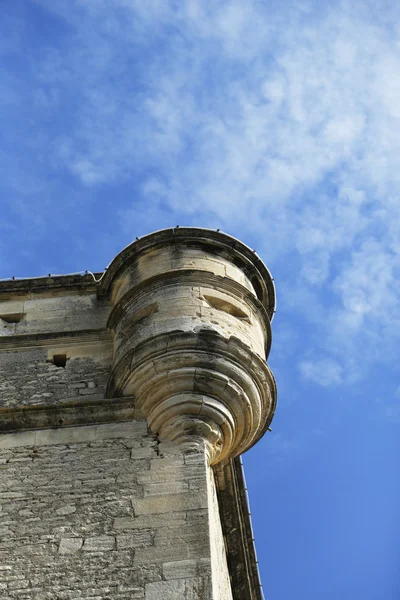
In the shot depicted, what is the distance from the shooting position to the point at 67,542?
22.7 ft

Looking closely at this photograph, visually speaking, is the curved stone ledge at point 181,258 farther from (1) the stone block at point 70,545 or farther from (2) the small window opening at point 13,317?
(1) the stone block at point 70,545

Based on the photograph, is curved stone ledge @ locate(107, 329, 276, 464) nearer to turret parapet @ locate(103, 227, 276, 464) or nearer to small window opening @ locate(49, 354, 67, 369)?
turret parapet @ locate(103, 227, 276, 464)

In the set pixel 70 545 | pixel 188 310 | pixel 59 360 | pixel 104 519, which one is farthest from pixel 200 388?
pixel 59 360

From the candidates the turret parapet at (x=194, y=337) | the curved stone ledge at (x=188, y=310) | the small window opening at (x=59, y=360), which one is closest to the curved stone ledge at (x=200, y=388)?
the turret parapet at (x=194, y=337)

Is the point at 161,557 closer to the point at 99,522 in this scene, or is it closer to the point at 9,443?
the point at 99,522

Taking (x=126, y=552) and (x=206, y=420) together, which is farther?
(x=206, y=420)

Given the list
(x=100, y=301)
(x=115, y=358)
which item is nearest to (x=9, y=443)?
(x=115, y=358)

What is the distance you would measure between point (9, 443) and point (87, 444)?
0.70 meters

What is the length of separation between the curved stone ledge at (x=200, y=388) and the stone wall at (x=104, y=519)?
25 cm

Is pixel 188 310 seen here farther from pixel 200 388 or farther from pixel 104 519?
pixel 104 519

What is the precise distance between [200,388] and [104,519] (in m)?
1.50

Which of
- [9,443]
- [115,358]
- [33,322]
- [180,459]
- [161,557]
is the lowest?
[161,557]

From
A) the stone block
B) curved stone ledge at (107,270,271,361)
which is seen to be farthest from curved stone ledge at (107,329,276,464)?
the stone block

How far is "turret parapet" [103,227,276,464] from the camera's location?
8.03 metres
